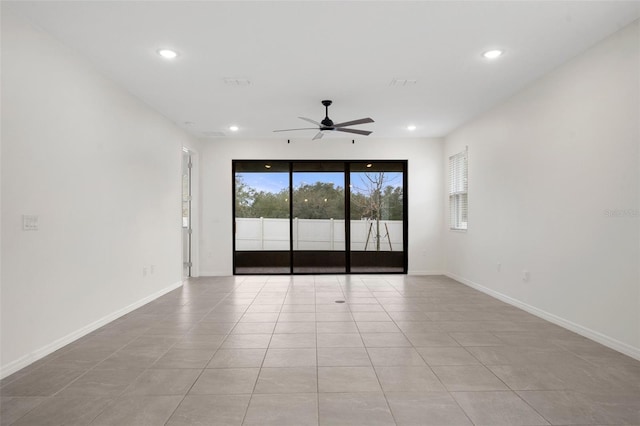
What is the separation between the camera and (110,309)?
13.9ft

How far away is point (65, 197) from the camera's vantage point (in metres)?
3.46

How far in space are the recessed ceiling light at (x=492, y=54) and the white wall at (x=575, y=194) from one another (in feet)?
2.55

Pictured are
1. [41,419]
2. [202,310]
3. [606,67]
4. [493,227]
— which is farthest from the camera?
[493,227]

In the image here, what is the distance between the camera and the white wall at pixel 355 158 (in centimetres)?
763

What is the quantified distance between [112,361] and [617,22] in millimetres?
4870

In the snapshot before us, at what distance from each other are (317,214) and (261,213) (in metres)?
1.13

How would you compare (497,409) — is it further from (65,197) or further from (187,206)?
(187,206)

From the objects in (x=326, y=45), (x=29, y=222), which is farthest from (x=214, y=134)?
(x=29, y=222)

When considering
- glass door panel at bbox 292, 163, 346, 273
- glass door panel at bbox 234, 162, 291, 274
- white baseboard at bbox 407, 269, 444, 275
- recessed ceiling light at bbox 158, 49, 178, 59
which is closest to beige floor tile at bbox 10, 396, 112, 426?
recessed ceiling light at bbox 158, 49, 178, 59

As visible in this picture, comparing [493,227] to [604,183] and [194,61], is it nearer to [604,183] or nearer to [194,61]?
[604,183]

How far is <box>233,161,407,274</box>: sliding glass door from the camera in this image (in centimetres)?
779

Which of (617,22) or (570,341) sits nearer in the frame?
(617,22)

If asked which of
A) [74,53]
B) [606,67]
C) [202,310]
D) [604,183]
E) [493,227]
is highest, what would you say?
[74,53]

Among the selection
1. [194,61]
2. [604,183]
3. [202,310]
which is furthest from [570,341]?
[194,61]
